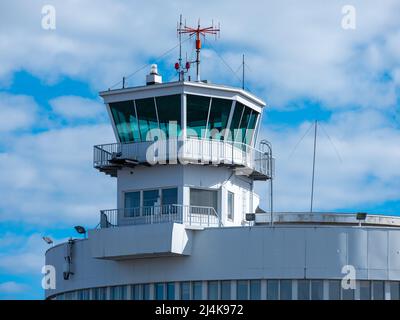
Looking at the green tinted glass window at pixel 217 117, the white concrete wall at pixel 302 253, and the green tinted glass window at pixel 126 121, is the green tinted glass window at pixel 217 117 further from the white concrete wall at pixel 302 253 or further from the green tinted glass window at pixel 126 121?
the white concrete wall at pixel 302 253

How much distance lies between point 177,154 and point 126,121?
400cm

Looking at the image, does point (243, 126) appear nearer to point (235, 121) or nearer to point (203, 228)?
point (235, 121)

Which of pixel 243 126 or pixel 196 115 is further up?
pixel 196 115

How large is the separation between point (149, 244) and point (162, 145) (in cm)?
594

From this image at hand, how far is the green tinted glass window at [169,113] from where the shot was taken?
70062 millimetres

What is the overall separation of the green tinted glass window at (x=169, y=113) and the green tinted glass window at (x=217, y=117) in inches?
65.9

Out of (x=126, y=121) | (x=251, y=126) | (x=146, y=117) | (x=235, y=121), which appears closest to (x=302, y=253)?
(x=235, y=121)

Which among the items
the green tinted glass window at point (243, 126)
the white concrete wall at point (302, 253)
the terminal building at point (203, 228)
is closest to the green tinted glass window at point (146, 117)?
the terminal building at point (203, 228)

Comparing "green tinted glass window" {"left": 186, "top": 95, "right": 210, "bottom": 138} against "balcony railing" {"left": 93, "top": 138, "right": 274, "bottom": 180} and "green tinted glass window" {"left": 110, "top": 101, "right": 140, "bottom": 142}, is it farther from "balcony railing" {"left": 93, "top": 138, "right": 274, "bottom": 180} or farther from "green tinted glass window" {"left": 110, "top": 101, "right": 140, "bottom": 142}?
"green tinted glass window" {"left": 110, "top": 101, "right": 140, "bottom": 142}

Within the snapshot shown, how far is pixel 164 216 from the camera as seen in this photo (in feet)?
224

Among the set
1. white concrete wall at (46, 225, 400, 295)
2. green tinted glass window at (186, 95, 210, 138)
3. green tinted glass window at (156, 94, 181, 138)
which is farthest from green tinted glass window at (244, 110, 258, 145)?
white concrete wall at (46, 225, 400, 295)

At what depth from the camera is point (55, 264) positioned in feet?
244
